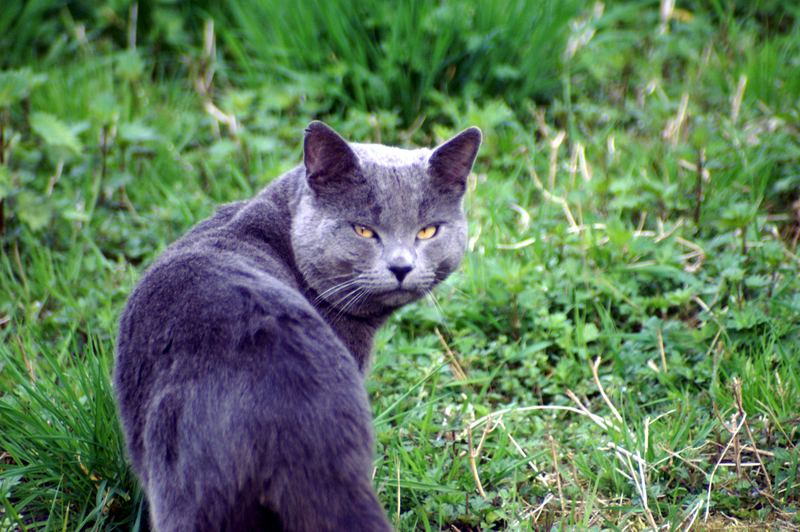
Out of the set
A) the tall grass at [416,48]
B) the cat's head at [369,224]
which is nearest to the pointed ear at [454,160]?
the cat's head at [369,224]

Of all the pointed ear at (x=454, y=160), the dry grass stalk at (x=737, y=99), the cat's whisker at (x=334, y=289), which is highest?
the pointed ear at (x=454, y=160)

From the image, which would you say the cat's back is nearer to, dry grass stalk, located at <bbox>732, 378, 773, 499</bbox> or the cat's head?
the cat's head

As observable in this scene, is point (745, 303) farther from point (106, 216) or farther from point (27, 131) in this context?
point (27, 131)

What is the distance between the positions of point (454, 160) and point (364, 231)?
1.23 feet

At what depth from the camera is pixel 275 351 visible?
175cm

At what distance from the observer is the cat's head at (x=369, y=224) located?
242cm

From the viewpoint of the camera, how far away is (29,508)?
233 centimetres

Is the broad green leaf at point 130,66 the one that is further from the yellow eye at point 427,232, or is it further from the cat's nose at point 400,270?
the cat's nose at point 400,270

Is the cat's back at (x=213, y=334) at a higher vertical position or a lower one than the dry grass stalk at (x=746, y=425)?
higher

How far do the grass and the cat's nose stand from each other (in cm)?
47

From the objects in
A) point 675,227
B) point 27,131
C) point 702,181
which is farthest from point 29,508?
point 702,181

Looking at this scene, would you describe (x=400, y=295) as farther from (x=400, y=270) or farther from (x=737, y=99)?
(x=737, y=99)

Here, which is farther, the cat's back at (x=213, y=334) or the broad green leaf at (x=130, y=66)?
the broad green leaf at (x=130, y=66)

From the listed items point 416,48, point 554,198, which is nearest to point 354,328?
point 554,198
